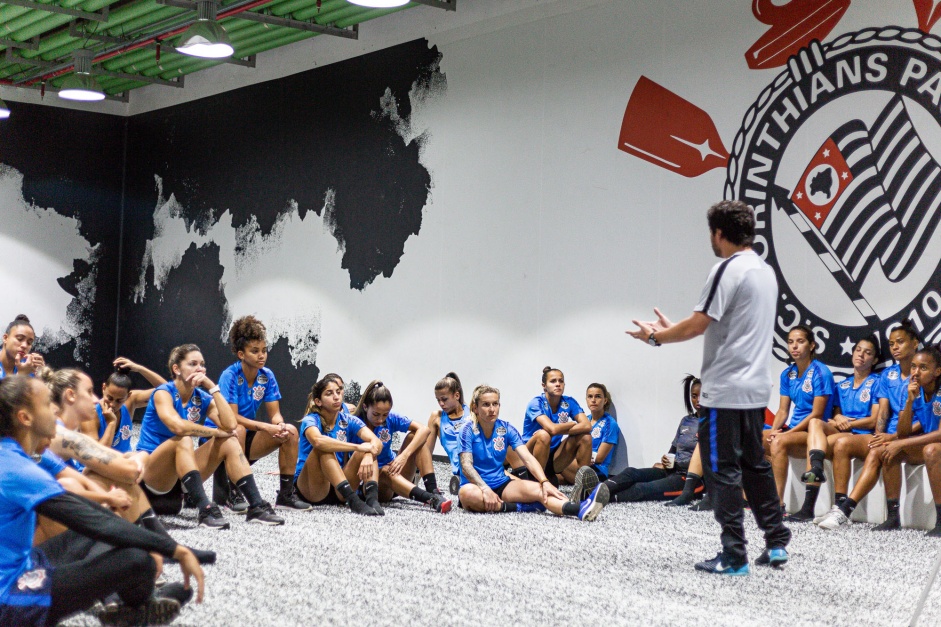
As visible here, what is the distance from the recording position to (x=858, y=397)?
621cm

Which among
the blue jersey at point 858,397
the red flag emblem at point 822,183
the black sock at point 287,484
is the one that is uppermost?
the red flag emblem at point 822,183

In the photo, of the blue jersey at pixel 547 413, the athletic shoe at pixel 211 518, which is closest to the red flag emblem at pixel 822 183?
the blue jersey at pixel 547 413

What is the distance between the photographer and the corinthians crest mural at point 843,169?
6.21 m

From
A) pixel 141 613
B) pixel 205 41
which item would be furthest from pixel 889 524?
pixel 205 41

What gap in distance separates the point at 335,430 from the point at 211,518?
1053mm

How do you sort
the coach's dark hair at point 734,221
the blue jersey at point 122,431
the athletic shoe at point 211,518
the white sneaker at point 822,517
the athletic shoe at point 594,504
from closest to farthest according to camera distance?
the coach's dark hair at point 734,221 → the athletic shoe at point 211,518 → the blue jersey at point 122,431 → the athletic shoe at point 594,504 → the white sneaker at point 822,517

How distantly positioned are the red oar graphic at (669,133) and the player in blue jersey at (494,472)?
267cm

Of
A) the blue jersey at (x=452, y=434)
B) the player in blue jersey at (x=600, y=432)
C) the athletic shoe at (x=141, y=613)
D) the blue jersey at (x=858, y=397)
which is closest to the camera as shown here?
the athletic shoe at (x=141, y=613)

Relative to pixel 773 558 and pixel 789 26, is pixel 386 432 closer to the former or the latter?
pixel 773 558

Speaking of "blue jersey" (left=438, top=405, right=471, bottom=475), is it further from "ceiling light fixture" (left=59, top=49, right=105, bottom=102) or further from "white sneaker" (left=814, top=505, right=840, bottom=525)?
"ceiling light fixture" (left=59, top=49, right=105, bottom=102)

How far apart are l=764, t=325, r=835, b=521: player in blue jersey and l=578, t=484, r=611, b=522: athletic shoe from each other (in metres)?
1.33

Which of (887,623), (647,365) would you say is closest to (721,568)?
(887,623)

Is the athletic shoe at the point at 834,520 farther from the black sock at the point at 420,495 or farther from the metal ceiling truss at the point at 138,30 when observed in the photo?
the metal ceiling truss at the point at 138,30

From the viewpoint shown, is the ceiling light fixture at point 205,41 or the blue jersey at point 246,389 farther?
the ceiling light fixture at point 205,41
